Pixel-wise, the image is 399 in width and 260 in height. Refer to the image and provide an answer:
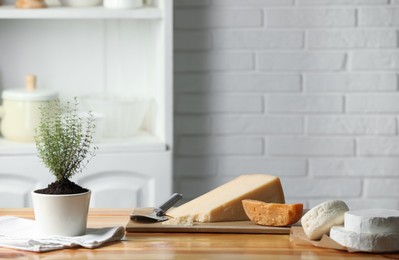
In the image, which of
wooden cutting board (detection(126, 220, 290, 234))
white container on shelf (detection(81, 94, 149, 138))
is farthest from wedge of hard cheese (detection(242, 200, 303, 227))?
white container on shelf (detection(81, 94, 149, 138))

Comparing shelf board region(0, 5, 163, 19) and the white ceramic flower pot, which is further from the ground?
shelf board region(0, 5, 163, 19)

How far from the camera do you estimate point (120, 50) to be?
3463 mm

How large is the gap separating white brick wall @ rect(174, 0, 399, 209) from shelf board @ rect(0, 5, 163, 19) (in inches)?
13.9

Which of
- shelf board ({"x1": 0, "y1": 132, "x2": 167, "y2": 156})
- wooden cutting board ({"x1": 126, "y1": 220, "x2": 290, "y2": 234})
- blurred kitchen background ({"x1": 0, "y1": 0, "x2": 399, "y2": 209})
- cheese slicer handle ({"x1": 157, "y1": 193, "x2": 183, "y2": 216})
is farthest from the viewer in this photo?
blurred kitchen background ({"x1": 0, "y1": 0, "x2": 399, "y2": 209})

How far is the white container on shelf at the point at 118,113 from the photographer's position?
322cm

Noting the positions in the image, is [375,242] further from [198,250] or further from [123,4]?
[123,4]

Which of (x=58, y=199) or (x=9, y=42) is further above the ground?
(x=9, y=42)

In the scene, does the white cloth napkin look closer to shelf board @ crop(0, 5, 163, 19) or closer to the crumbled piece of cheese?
the crumbled piece of cheese

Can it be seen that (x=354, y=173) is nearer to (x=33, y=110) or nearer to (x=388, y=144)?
(x=388, y=144)

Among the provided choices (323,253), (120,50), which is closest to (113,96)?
(120,50)

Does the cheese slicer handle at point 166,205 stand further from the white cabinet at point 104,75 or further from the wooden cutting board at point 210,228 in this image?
the white cabinet at point 104,75

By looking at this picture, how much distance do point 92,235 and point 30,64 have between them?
5.75ft

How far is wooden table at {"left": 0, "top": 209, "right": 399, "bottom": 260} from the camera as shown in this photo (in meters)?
1.67

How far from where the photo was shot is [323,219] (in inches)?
69.8
